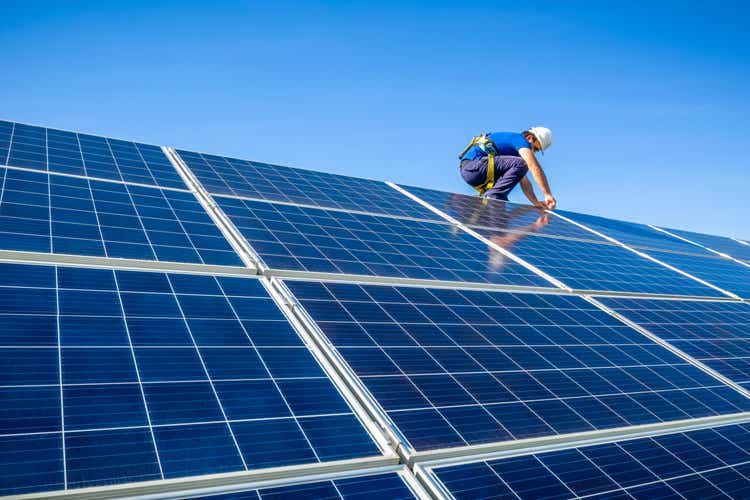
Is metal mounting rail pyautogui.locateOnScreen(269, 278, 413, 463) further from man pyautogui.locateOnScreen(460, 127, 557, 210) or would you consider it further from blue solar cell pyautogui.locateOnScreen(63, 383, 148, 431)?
man pyautogui.locateOnScreen(460, 127, 557, 210)

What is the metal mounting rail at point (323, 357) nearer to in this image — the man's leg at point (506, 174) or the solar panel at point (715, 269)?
the man's leg at point (506, 174)

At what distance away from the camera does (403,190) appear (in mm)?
14109

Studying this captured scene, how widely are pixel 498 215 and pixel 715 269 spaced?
5.77 meters

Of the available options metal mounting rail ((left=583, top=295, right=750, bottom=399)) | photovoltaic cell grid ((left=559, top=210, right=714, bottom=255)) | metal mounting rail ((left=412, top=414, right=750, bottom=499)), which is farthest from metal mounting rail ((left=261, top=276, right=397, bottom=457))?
photovoltaic cell grid ((left=559, top=210, right=714, bottom=255))

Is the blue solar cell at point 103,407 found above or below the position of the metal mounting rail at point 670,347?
above

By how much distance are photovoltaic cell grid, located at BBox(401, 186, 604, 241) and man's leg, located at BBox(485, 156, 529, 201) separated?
48cm

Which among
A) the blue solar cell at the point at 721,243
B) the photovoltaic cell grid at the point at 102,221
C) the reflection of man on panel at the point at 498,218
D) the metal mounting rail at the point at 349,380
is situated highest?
the photovoltaic cell grid at the point at 102,221

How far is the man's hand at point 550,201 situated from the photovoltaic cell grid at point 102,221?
10646 mm

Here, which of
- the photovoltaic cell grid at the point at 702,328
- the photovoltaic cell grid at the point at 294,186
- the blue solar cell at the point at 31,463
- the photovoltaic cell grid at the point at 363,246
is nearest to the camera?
the blue solar cell at the point at 31,463

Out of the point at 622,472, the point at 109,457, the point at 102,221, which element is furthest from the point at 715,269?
the point at 109,457

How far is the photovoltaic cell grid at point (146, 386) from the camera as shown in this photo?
362cm

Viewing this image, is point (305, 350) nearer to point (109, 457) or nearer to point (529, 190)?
point (109, 457)

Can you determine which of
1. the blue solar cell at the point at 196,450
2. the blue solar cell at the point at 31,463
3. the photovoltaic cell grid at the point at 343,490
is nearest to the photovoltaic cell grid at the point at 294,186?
the blue solar cell at the point at 196,450

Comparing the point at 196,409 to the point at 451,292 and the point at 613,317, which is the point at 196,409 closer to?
the point at 451,292
